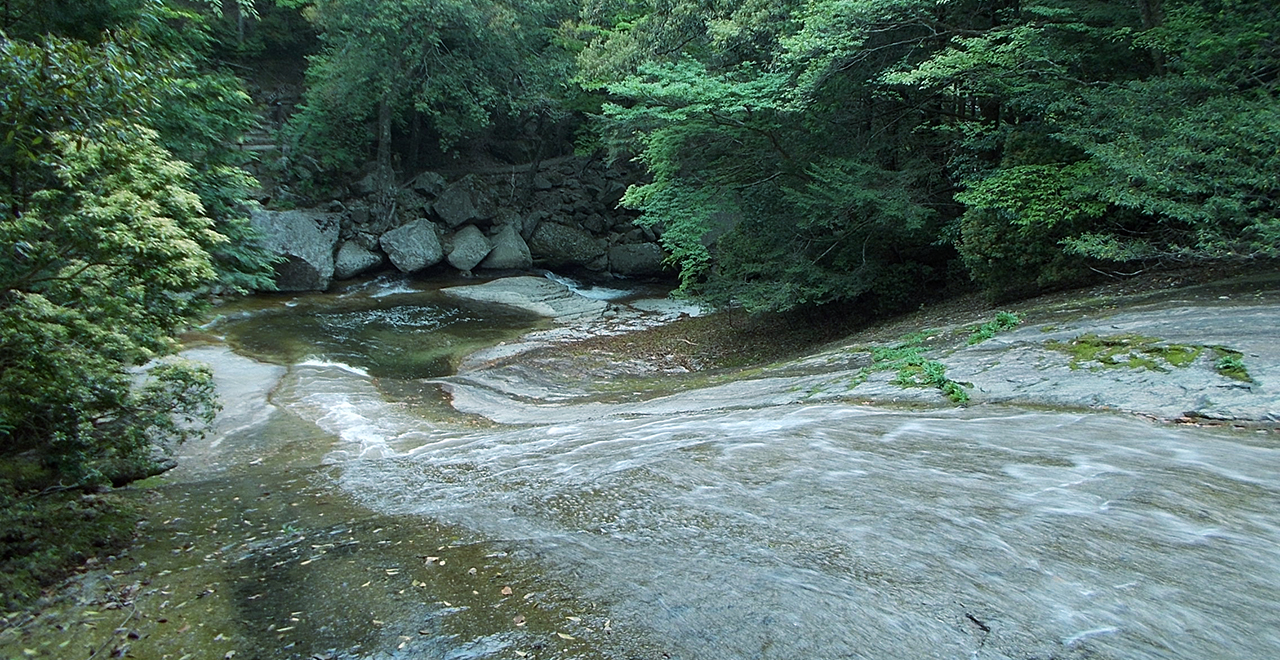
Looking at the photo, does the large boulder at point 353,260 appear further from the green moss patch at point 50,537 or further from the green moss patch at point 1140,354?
the green moss patch at point 1140,354

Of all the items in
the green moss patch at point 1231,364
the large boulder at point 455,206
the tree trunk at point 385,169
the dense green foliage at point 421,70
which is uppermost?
the dense green foliage at point 421,70

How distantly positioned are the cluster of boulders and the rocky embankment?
1192 centimetres

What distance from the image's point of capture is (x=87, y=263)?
232 inches

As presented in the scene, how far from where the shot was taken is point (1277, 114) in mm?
7824

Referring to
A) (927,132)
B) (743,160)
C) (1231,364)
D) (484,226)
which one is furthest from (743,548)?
(484,226)

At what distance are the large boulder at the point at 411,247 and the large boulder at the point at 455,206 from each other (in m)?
1.49

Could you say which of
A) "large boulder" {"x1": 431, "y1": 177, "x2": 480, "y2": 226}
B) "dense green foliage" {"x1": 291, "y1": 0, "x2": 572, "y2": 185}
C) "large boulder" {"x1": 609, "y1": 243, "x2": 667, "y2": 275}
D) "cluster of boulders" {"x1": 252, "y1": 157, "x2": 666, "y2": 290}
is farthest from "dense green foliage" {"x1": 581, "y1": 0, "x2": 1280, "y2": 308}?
"large boulder" {"x1": 431, "y1": 177, "x2": 480, "y2": 226}

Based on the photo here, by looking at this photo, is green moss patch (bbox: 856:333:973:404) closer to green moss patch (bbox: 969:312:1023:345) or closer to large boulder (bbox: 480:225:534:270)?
green moss patch (bbox: 969:312:1023:345)

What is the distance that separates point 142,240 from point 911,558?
5.75m

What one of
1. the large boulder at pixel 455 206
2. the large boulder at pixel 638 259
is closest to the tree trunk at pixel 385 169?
the large boulder at pixel 455 206

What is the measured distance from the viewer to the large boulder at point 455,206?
83.4ft

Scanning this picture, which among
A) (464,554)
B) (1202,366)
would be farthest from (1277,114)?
(464,554)

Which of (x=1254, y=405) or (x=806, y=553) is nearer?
(x=806, y=553)

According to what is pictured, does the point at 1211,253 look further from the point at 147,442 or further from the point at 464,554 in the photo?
the point at 147,442
